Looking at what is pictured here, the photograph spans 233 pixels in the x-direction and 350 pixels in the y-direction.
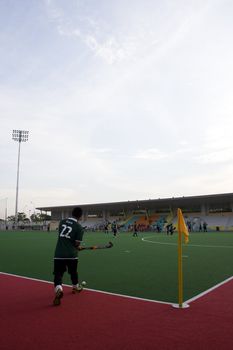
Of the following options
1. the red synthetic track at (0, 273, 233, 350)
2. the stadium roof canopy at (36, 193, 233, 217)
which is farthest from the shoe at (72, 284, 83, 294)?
the stadium roof canopy at (36, 193, 233, 217)

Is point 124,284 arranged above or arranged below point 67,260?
below

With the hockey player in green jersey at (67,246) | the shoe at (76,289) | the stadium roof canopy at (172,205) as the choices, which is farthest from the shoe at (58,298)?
the stadium roof canopy at (172,205)

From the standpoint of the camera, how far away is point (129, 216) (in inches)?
3255

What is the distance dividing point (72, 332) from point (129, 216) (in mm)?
78254

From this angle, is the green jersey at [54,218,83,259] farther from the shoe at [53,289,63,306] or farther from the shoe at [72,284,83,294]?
the shoe at [72,284,83,294]

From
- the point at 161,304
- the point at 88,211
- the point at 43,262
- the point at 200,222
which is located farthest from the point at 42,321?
the point at 88,211

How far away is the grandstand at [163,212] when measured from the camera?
216 feet

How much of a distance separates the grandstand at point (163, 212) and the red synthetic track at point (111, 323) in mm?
57212

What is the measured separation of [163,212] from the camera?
77125mm

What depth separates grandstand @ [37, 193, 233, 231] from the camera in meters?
65.7

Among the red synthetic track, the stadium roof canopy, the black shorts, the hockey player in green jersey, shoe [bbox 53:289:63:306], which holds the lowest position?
the red synthetic track

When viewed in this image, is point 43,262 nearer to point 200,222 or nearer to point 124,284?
point 124,284

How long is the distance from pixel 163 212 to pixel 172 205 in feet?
10.7

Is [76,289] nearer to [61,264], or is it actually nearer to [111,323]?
[61,264]
